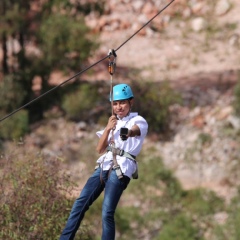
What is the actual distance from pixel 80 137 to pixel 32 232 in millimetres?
22633

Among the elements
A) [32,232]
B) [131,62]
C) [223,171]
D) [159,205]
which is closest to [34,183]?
[32,232]

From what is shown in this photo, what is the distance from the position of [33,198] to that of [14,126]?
860 inches

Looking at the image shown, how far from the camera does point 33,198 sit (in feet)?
37.2

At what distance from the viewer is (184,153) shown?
32.5 metres

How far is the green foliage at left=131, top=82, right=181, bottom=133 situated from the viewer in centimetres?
3350

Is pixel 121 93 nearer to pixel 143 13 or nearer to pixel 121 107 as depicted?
pixel 121 107

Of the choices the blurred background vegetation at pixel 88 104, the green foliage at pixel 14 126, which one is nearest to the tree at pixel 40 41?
the blurred background vegetation at pixel 88 104

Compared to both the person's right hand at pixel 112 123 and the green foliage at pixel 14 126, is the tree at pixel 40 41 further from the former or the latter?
the person's right hand at pixel 112 123

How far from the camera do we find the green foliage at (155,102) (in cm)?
3350

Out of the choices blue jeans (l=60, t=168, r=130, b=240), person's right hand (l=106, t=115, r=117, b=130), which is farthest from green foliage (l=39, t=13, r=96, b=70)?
person's right hand (l=106, t=115, r=117, b=130)

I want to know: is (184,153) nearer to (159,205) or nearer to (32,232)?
(159,205)

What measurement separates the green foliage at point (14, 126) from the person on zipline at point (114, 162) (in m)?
23.1

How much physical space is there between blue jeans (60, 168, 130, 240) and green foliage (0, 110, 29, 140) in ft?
75.8

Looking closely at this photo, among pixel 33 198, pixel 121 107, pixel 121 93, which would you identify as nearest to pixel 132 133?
pixel 121 107
